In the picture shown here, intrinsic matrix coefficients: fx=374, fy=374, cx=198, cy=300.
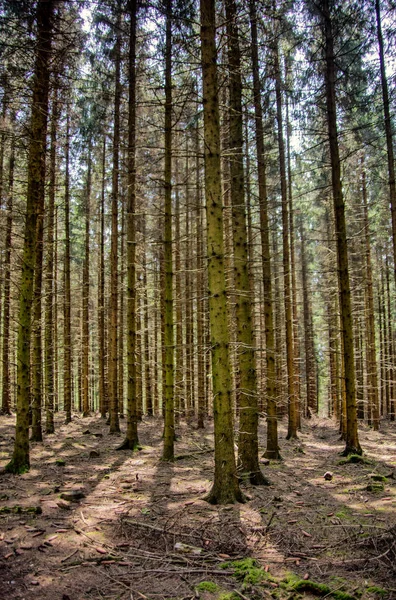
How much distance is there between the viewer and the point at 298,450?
1223 centimetres

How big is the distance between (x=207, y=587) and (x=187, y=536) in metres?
1.17

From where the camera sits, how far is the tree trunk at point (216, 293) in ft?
19.1

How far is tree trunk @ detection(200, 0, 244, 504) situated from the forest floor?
509 millimetres

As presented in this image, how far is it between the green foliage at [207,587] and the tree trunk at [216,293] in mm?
2235

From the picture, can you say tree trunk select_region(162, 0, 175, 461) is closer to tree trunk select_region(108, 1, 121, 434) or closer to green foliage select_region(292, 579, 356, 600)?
tree trunk select_region(108, 1, 121, 434)

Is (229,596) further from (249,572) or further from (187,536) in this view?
(187,536)

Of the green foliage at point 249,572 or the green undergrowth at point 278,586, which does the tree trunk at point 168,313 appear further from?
the green undergrowth at point 278,586

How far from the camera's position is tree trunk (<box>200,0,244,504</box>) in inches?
229

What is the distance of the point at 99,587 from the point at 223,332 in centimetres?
348

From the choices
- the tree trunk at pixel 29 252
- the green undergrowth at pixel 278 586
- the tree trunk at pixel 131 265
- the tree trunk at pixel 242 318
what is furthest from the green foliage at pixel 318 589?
the tree trunk at pixel 131 265

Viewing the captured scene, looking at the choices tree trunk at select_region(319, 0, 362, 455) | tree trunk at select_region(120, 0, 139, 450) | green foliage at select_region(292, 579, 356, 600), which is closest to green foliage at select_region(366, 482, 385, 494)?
tree trunk at select_region(319, 0, 362, 455)

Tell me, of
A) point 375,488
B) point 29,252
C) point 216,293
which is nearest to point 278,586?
point 216,293

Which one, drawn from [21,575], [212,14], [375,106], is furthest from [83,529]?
[375,106]

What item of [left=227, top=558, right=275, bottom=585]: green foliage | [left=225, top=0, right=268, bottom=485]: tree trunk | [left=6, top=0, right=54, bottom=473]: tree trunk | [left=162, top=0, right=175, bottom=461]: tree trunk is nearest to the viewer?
[left=227, top=558, right=275, bottom=585]: green foliage
